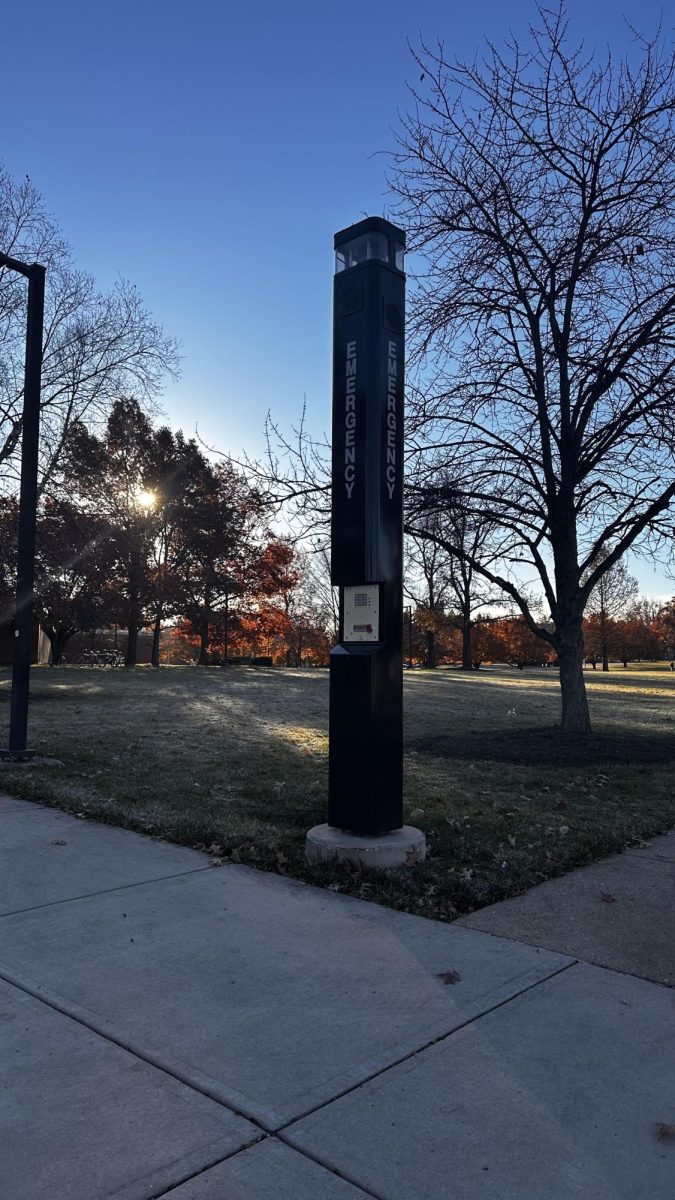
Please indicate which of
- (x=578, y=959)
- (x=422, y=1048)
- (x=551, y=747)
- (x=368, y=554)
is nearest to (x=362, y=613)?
(x=368, y=554)

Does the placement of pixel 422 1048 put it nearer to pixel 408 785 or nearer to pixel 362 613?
pixel 362 613

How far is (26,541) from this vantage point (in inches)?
361

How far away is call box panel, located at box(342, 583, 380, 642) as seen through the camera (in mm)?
5355

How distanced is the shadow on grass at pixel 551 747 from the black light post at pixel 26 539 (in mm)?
5017

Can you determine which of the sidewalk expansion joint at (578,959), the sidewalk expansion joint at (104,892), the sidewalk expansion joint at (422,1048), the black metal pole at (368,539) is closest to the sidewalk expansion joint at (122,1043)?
the sidewalk expansion joint at (422,1048)

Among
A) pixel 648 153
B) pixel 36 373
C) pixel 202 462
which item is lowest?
pixel 36 373

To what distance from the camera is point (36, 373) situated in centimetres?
960

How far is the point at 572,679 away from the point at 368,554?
777 centimetres

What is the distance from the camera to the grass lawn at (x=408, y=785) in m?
5.36

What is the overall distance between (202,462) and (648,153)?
32.9m

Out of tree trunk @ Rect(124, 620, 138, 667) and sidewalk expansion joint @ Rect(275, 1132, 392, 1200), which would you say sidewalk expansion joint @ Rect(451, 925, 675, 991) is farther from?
tree trunk @ Rect(124, 620, 138, 667)

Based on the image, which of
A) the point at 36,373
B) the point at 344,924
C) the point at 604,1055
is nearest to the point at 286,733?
the point at 36,373

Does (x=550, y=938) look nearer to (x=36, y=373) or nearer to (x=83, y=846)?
(x=83, y=846)

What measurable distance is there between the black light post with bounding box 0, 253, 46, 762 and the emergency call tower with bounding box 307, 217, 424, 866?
486 centimetres
